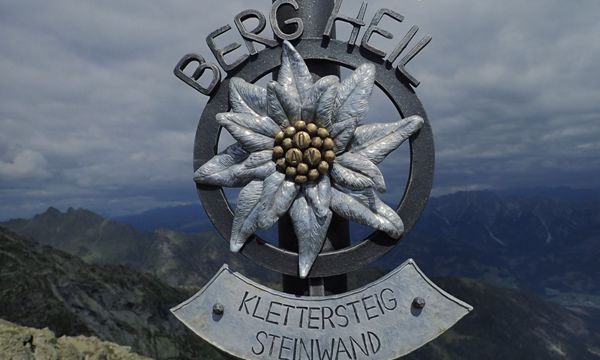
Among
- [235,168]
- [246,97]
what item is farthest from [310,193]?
[246,97]

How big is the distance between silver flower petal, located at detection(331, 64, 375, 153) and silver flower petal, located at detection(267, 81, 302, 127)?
0.64 m

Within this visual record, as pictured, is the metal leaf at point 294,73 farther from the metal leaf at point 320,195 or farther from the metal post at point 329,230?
the metal leaf at point 320,195

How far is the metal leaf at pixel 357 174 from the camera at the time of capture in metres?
8.02

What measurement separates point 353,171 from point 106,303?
92662 mm

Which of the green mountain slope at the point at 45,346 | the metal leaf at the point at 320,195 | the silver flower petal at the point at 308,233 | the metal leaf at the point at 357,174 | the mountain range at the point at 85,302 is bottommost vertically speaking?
the mountain range at the point at 85,302

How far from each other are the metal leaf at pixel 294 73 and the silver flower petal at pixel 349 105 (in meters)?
0.58

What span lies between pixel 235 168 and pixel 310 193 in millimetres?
1311

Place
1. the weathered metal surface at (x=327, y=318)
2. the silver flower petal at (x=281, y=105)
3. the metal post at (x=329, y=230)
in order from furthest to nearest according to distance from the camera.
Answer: the metal post at (x=329, y=230) → the silver flower petal at (x=281, y=105) → the weathered metal surface at (x=327, y=318)

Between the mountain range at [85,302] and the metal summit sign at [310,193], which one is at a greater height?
the metal summit sign at [310,193]

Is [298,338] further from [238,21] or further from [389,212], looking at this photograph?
[238,21]

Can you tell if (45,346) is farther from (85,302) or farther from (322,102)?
(85,302)

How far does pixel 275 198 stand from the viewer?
320 inches

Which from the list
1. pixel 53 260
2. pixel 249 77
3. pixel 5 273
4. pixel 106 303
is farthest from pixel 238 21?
pixel 53 260

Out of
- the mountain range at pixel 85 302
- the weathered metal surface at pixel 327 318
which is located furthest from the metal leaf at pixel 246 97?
the mountain range at pixel 85 302
